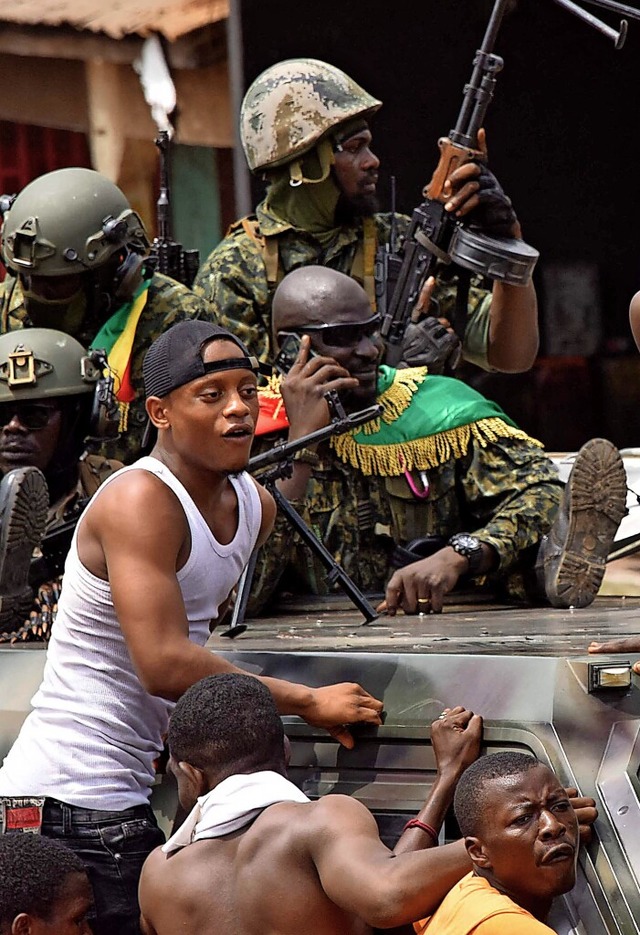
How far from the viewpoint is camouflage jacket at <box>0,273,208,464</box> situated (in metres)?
7.59

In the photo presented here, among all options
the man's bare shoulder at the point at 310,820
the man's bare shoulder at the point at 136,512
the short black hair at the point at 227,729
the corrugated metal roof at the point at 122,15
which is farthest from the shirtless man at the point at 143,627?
the corrugated metal roof at the point at 122,15

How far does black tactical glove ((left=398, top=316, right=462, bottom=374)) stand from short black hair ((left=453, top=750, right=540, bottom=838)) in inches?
139

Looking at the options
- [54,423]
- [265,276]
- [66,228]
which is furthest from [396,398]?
[66,228]

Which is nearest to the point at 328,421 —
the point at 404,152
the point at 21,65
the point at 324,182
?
the point at 324,182

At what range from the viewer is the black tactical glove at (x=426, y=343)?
7.57 meters

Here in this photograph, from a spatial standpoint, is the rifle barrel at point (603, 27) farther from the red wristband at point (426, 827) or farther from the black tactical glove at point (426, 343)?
the red wristband at point (426, 827)

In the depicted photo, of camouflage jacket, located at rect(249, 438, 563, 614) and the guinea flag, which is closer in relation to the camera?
camouflage jacket, located at rect(249, 438, 563, 614)

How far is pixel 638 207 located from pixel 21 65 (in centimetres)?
343

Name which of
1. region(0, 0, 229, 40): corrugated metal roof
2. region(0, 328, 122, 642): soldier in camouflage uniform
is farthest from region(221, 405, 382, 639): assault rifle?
region(0, 0, 229, 40): corrugated metal roof

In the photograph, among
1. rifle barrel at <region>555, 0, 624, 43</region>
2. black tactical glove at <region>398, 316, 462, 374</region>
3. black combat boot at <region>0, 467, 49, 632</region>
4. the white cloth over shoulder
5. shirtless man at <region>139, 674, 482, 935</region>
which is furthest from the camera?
black tactical glove at <region>398, 316, 462, 374</region>

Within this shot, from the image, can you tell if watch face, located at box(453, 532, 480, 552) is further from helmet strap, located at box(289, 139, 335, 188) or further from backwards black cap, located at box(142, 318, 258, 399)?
backwards black cap, located at box(142, 318, 258, 399)

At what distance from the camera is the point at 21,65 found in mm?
10555

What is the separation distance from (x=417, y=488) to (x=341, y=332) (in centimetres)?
69

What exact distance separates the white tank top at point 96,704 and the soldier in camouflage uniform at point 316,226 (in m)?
2.79
